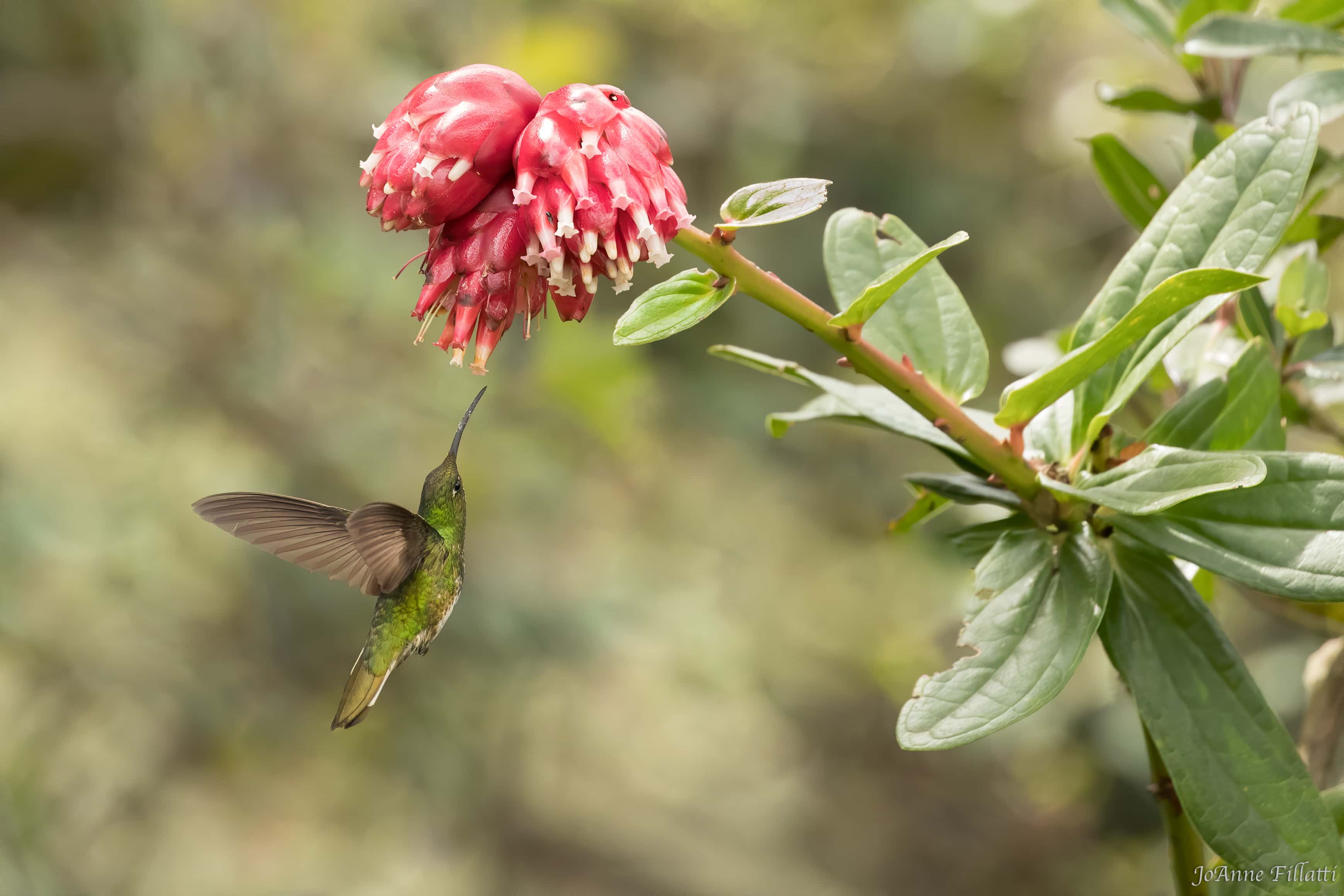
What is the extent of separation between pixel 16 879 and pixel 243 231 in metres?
1.83

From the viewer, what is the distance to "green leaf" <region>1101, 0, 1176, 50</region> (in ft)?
4.32

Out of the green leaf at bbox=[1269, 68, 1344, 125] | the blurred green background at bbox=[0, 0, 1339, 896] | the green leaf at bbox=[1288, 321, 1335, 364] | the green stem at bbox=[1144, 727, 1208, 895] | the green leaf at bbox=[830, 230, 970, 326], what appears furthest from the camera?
the blurred green background at bbox=[0, 0, 1339, 896]

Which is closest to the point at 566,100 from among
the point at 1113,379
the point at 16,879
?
the point at 1113,379

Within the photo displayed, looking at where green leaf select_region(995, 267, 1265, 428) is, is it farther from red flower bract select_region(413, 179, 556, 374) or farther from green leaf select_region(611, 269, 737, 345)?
red flower bract select_region(413, 179, 556, 374)

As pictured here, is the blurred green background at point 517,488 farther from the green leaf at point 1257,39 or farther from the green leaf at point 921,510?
the green leaf at point 921,510

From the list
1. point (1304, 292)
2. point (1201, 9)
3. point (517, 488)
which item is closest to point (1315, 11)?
point (1201, 9)

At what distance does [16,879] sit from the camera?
2.13 meters

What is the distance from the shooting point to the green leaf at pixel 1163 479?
734mm

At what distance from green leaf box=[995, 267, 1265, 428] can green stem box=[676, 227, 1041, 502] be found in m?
0.04

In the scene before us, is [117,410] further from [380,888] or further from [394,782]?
[380,888]

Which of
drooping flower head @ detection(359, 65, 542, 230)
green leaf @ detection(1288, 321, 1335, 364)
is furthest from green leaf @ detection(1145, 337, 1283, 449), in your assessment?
drooping flower head @ detection(359, 65, 542, 230)

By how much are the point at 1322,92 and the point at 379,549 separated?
1190mm

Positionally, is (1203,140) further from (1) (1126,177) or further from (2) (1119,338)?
(2) (1119,338)

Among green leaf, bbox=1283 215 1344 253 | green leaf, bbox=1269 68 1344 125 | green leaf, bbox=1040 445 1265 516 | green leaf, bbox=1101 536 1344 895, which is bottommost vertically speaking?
green leaf, bbox=1101 536 1344 895
